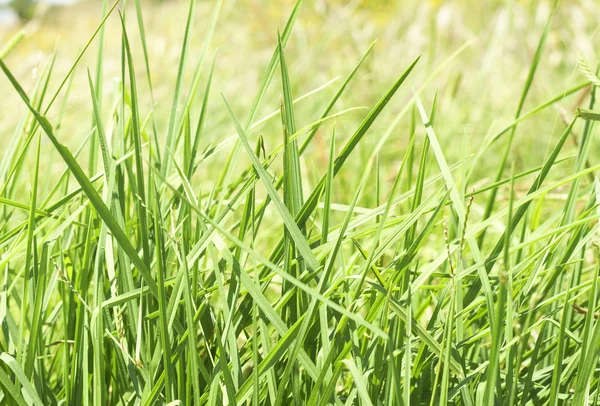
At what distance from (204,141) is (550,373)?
77.1 inches

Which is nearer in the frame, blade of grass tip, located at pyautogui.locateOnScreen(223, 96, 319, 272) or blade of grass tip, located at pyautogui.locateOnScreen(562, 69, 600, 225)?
blade of grass tip, located at pyautogui.locateOnScreen(223, 96, 319, 272)

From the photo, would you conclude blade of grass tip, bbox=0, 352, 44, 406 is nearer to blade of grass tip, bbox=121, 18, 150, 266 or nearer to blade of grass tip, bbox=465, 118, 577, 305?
blade of grass tip, bbox=121, 18, 150, 266

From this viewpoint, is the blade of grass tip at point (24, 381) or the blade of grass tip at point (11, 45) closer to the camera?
the blade of grass tip at point (24, 381)

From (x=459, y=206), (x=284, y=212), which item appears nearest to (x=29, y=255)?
(x=284, y=212)

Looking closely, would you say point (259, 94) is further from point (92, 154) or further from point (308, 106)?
point (308, 106)

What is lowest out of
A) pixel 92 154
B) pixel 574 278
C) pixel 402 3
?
pixel 574 278

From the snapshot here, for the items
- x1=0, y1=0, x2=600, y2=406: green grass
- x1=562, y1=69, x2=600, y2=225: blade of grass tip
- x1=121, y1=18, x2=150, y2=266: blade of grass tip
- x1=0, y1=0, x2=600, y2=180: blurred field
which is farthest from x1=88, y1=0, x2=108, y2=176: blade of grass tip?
x1=0, y1=0, x2=600, y2=180: blurred field

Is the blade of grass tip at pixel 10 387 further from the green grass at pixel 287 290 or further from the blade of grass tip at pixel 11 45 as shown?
the blade of grass tip at pixel 11 45

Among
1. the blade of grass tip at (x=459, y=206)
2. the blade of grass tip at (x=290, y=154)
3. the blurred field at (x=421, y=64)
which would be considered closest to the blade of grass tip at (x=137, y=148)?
the blade of grass tip at (x=290, y=154)

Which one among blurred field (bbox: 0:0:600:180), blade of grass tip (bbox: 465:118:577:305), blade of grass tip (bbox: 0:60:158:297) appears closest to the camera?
blade of grass tip (bbox: 0:60:158:297)

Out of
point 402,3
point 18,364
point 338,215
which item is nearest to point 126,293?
point 18,364

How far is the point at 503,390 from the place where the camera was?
0.61 metres

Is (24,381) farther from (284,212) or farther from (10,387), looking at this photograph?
(284,212)

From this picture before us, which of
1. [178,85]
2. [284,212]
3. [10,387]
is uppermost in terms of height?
[178,85]
